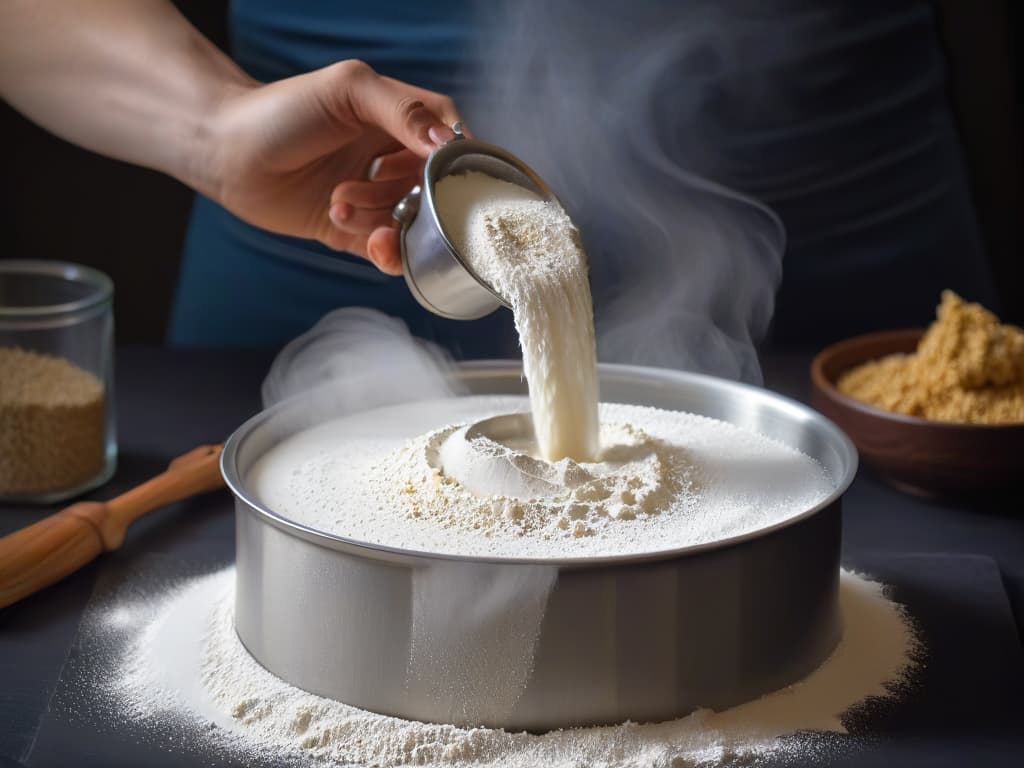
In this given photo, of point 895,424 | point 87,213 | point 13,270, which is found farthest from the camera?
point 87,213

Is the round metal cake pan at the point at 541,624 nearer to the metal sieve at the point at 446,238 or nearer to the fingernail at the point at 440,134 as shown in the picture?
the metal sieve at the point at 446,238

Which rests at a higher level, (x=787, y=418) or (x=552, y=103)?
(x=552, y=103)

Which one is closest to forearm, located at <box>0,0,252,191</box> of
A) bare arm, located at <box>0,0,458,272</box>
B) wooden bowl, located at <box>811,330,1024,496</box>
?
bare arm, located at <box>0,0,458,272</box>

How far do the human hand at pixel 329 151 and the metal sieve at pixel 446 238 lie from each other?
6 centimetres

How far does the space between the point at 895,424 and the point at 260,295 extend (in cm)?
122

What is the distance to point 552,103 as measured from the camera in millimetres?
2158

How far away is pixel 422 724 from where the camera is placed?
1.10 metres

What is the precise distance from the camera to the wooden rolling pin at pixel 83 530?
140cm

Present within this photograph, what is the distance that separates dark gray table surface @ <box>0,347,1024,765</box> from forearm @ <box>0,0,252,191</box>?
0.37 m

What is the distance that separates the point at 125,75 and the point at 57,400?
0.51 meters

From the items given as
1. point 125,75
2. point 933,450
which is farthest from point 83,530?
point 933,450

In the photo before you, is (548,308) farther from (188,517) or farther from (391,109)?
(188,517)

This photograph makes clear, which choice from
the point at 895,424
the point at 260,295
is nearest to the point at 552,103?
the point at 260,295

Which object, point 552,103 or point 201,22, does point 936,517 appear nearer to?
point 552,103
